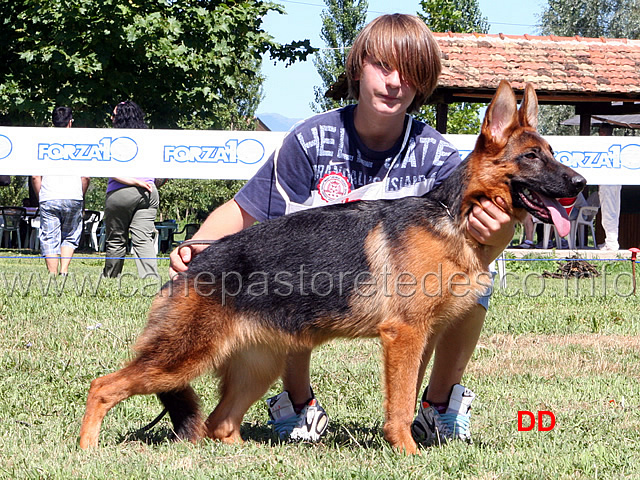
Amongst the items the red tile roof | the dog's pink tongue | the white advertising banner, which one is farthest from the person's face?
the red tile roof

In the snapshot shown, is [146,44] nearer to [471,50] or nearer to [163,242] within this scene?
[163,242]

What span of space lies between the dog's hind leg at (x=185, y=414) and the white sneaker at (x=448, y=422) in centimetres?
122

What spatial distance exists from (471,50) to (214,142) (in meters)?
9.32

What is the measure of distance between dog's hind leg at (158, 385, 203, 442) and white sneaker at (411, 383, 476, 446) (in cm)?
122

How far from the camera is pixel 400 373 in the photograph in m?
3.36

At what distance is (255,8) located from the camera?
19.4 metres

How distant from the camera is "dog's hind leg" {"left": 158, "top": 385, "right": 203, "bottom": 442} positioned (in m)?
3.69

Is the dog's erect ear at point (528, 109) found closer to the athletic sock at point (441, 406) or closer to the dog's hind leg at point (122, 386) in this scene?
the athletic sock at point (441, 406)

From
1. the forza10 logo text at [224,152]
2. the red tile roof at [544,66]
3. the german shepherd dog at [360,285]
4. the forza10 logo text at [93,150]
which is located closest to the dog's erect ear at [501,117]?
the german shepherd dog at [360,285]

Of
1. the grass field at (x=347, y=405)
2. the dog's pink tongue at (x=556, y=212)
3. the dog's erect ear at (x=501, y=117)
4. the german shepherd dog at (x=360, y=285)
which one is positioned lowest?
the grass field at (x=347, y=405)

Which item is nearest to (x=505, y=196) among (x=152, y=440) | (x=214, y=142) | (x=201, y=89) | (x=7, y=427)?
(x=152, y=440)

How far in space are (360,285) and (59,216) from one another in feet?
25.3

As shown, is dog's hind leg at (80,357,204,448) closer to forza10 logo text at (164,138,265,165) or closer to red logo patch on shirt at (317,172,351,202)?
red logo patch on shirt at (317,172,351,202)

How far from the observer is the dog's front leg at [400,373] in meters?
3.36
